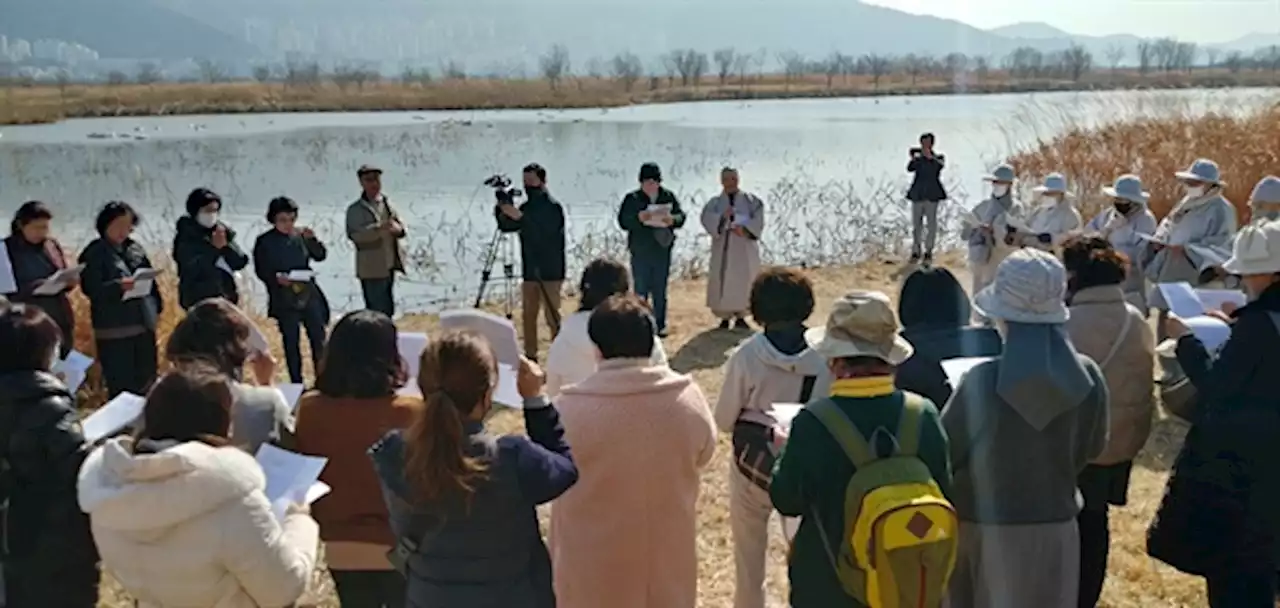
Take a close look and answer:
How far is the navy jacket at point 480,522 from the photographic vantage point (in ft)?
8.00

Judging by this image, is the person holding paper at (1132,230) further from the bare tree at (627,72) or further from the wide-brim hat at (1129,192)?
the bare tree at (627,72)

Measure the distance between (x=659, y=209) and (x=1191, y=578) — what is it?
186 inches

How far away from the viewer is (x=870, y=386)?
246cm

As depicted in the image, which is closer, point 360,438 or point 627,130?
point 360,438

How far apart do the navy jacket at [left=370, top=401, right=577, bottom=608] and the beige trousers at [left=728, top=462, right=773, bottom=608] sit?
1.11 metres

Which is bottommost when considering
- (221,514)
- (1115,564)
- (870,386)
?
(1115,564)

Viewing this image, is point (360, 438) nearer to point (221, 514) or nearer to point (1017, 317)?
point (221, 514)

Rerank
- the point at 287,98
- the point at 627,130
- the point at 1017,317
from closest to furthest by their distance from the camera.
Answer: the point at 1017,317
the point at 627,130
the point at 287,98

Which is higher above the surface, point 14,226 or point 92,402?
point 14,226

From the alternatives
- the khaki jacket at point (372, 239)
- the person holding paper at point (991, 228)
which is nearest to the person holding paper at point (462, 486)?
the khaki jacket at point (372, 239)

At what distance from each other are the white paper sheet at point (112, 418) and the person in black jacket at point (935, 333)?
2.16 metres

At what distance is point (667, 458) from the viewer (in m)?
2.95

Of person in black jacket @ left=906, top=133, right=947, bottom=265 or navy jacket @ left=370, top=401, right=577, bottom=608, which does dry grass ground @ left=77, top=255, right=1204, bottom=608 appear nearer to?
navy jacket @ left=370, top=401, right=577, bottom=608

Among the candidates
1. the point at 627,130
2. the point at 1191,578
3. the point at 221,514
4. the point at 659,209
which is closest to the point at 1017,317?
the point at 221,514
